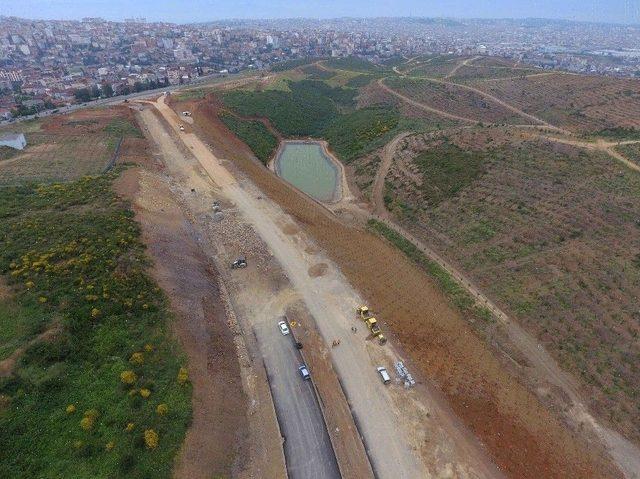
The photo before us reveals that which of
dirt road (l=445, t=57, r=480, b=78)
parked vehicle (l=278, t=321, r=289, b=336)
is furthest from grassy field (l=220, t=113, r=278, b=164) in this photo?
dirt road (l=445, t=57, r=480, b=78)

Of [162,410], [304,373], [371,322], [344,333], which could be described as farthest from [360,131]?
Result: [162,410]

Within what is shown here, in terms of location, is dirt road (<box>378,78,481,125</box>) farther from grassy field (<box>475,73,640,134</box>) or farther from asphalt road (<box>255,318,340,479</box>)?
asphalt road (<box>255,318,340,479</box>)

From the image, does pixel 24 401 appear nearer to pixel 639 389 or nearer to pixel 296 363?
pixel 296 363

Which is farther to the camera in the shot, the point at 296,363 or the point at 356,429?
the point at 296,363

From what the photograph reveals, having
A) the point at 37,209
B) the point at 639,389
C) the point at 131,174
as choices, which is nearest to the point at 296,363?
the point at 639,389

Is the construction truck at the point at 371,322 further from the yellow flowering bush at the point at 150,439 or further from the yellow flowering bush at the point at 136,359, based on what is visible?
the yellow flowering bush at the point at 136,359

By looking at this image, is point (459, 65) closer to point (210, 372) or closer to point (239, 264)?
point (239, 264)
